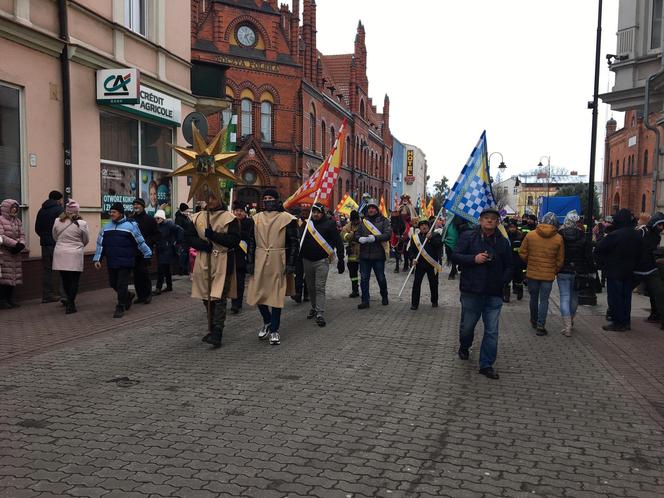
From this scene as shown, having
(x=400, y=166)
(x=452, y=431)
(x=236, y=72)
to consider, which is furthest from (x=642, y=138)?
(x=400, y=166)

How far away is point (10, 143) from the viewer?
10594mm

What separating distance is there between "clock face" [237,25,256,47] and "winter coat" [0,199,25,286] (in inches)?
1139

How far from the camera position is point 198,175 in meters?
7.36

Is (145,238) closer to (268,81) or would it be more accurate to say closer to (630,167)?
(268,81)

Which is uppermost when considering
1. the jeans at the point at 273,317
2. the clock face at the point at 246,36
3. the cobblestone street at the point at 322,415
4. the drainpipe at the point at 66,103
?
the clock face at the point at 246,36

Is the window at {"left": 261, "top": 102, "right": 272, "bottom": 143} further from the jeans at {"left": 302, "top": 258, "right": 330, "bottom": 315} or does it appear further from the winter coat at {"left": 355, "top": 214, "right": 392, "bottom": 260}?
the jeans at {"left": 302, "top": 258, "right": 330, "bottom": 315}

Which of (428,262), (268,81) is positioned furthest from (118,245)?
(268,81)

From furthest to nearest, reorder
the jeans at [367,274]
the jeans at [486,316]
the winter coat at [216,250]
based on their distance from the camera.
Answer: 1. the jeans at [367,274]
2. the winter coat at [216,250]
3. the jeans at [486,316]

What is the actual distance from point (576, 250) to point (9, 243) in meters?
8.71

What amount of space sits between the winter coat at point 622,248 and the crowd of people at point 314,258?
2 cm

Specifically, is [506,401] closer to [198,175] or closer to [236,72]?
[198,175]

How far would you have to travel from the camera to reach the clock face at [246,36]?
3594cm

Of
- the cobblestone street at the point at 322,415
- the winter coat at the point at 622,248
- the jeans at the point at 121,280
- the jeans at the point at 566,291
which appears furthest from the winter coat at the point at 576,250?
the jeans at the point at 121,280

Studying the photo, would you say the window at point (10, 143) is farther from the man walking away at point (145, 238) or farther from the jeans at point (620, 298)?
the jeans at point (620, 298)
